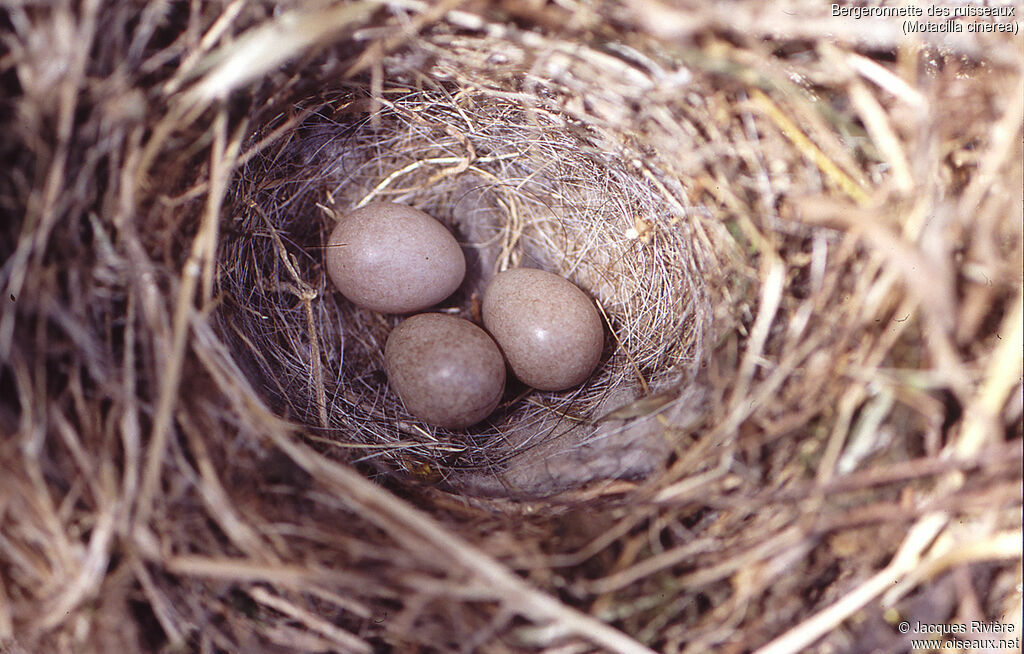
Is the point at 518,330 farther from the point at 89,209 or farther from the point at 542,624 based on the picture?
the point at 89,209

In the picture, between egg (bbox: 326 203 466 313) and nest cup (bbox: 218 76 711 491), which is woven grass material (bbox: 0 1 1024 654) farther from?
egg (bbox: 326 203 466 313)

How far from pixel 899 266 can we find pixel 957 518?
0.58 m

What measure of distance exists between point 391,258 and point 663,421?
3.55ft

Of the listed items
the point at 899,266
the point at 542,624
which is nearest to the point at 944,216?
the point at 899,266

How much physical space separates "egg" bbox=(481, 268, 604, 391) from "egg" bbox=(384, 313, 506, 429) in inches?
3.6

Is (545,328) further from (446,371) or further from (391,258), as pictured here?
(391,258)

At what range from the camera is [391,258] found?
2.30 meters

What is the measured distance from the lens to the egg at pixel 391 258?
2.30m

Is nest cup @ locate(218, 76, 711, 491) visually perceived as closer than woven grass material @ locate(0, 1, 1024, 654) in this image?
No

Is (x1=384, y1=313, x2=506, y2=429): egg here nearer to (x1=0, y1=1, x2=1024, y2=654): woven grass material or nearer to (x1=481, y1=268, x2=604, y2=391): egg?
(x1=481, y1=268, x2=604, y2=391): egg

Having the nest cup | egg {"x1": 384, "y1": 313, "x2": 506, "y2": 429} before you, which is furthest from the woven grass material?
egg {"x1": 384, "y1": 313, "x2": 506, "y2": 429}

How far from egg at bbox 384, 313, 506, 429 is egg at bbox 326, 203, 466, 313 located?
14cm

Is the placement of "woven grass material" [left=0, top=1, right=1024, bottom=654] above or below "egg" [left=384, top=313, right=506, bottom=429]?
above

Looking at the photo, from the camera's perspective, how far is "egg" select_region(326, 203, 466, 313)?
90.7 inches
